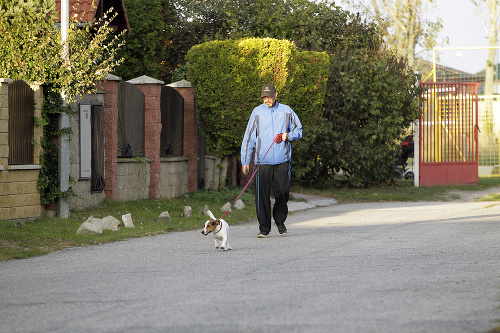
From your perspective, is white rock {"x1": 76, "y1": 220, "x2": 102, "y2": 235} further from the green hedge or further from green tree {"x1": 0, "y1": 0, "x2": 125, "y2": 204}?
the green hedge

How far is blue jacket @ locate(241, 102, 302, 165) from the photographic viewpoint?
12156 millimetres

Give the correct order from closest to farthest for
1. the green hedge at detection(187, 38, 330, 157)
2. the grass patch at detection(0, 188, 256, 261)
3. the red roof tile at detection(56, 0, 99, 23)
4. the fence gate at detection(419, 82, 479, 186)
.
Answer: the grass patch at detection(0, 188, 256, 261) < the red roof tile at detection(56, 0, 99, 23) < the green hedge at detection(187, 38, 330, 157) < the fence gate at detection(419, 82, 479, 186)

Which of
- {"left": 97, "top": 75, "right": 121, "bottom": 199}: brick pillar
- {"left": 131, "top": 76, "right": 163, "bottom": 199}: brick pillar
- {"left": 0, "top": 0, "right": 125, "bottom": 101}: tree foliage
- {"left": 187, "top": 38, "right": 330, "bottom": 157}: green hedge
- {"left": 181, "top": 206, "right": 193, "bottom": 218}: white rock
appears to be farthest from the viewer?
{"left": 187, "top": 38, "right": 330, "bottom": 157}: green hedge

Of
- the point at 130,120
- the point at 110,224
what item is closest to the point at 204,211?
the point at 130,120

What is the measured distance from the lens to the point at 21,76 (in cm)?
1384

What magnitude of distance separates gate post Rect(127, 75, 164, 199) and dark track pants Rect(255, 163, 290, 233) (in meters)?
6.09

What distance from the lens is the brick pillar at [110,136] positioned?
647 inches

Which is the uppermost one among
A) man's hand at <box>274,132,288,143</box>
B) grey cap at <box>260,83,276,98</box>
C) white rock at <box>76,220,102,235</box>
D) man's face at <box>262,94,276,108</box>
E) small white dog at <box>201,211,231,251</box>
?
grey cap at <box>260,83,276,98</box>

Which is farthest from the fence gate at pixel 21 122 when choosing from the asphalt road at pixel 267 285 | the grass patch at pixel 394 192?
the grass patch at pixel 394 192

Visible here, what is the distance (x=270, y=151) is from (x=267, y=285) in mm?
4887

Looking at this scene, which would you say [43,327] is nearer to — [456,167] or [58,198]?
[58,198]

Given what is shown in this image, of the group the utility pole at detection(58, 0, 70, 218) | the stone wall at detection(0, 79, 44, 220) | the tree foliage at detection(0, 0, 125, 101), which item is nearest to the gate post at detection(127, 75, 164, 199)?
the tree foliage at detection(0, 0, 125, 101)

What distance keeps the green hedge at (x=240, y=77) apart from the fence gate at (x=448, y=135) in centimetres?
717

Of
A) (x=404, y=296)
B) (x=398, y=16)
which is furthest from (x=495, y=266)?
(x=398, y=16)
